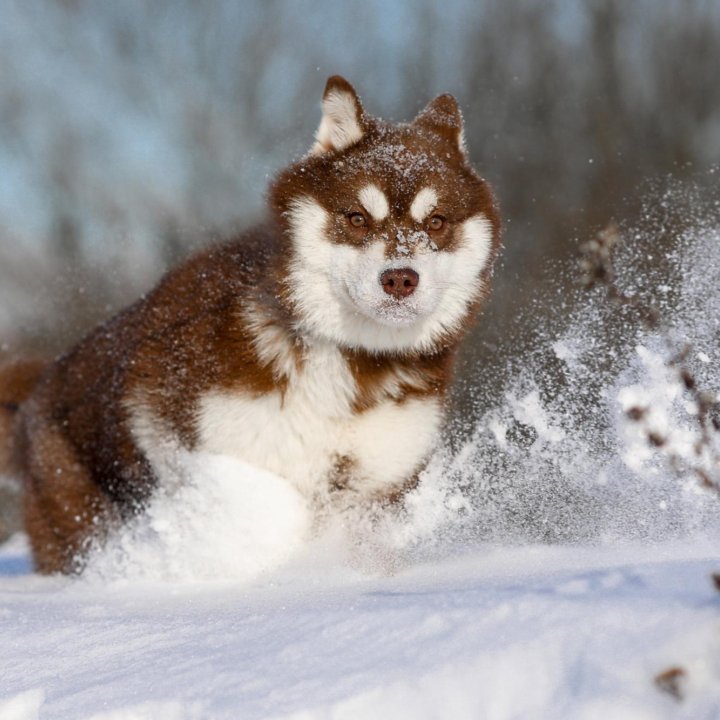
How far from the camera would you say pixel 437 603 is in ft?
8.15

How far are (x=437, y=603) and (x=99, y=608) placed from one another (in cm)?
164

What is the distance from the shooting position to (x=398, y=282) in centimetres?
403

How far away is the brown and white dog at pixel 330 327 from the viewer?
14.0 ft

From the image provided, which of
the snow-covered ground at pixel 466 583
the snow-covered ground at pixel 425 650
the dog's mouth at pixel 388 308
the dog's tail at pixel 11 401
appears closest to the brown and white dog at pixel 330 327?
the dog's mouth at pixel 388 308

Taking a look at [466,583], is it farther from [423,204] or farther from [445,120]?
[445,120]

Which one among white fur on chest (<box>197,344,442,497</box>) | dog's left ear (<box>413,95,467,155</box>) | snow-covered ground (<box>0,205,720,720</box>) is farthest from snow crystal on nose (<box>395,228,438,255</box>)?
snow-covered ground (<box>0,205,720,720</box>)

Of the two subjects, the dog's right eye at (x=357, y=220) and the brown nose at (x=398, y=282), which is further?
the dog's right eye at (x=357, y=220)

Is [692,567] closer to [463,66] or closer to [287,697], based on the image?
[287,697]

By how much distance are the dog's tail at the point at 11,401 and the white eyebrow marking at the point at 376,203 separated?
2612 millimetres

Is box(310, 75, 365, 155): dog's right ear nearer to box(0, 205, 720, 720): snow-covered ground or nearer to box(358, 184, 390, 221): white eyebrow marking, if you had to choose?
box(358, 184, 390, 221): white eyebrow marking

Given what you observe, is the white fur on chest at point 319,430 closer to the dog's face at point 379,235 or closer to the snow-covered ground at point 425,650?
the dog's face at point 379,235

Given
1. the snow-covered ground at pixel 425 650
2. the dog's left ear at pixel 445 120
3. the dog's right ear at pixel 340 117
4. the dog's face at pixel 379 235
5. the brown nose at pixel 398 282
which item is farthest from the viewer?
the dog's left ear at pixel 445 120

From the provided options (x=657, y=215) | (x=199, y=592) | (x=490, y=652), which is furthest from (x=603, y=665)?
(x=657, y=215)

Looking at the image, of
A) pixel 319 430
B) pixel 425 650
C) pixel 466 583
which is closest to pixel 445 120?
pixel 319 430
